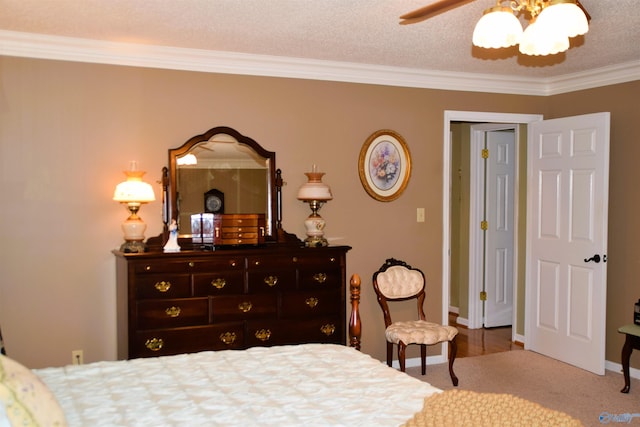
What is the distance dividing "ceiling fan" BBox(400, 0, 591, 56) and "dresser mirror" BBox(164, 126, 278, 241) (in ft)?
7.38

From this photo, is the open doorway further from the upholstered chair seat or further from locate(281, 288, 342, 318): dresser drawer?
locate(281, 288, 342, 318): dresser drawer

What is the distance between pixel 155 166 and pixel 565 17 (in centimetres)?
300

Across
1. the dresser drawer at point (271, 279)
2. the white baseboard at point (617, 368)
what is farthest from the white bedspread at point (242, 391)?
the white baseboard at point (617, 368)

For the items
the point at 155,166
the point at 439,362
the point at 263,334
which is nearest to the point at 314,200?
the point at 263,334

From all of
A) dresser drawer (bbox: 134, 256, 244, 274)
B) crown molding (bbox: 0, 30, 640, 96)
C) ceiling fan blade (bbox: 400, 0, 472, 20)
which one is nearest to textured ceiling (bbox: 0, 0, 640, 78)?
crown molding (bbox: 0, 30, 640, 96)

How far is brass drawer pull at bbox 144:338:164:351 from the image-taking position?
3877 millimetres

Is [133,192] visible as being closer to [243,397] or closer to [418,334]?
[243,397]

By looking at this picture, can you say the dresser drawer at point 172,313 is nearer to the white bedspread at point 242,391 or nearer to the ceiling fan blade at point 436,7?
the white bedspread at point 242,391

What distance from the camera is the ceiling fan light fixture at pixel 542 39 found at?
2273 millimetres

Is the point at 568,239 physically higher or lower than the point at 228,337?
higher

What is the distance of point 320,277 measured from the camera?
4387mm

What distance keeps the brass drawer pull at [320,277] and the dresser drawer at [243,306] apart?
33cm

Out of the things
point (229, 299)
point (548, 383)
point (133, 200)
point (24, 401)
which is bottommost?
point (548, 383)

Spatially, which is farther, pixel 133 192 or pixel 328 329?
pixel 328 329
